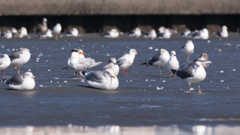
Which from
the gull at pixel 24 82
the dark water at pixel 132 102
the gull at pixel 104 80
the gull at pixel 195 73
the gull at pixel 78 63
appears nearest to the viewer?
the dark water at pixel 132 102

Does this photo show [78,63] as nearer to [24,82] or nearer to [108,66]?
[108,66]

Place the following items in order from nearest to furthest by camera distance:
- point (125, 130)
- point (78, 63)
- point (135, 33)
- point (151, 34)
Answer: point (125, 130) < point (78, 63) < point (151, 34) < point (135, 33)

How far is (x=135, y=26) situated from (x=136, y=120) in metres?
33.6

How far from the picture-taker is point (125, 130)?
10.1 metres

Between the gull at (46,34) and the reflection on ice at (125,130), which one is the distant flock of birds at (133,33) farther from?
the reflection on ice at (125,130)

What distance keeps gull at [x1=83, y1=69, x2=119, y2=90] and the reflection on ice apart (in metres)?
4.14

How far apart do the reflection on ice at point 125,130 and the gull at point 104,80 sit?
4.14 meters

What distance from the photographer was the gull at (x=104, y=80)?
14.5m

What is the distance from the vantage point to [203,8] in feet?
135

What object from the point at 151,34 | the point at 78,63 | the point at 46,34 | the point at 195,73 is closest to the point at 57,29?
the point at 46,34

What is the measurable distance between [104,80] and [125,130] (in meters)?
4.52

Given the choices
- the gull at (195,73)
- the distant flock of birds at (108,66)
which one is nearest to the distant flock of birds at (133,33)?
the distant flock of birds at (108,66)

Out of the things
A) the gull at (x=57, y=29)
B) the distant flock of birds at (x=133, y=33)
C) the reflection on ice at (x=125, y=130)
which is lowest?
the reflection on ice at (x=125, y=130)

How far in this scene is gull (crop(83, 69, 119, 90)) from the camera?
14.5 metres
